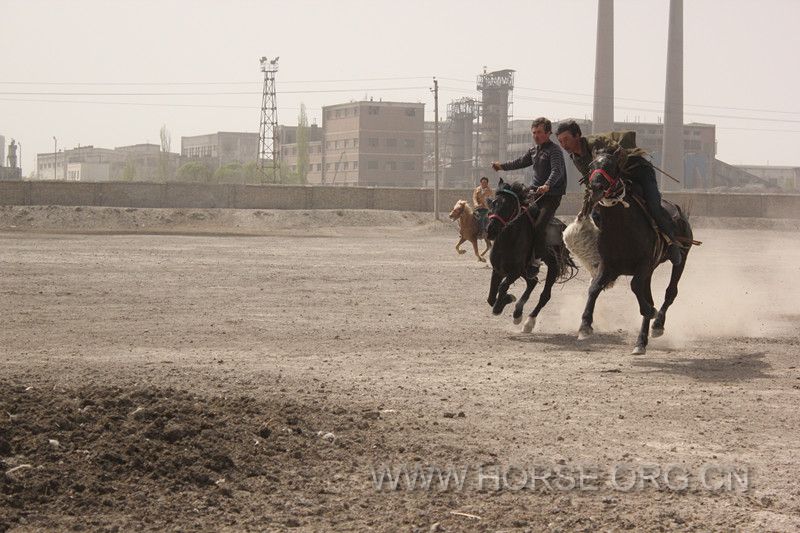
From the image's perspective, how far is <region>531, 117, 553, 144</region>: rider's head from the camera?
1400 cm

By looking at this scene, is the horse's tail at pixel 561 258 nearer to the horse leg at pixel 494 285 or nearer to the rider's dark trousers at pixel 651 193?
the horse leg at pixel 494 285

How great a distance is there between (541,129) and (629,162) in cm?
169

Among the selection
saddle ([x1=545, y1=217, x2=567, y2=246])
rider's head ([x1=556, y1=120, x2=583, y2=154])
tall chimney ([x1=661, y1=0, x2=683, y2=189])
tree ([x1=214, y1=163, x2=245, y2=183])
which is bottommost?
saddle ([x1=545, y1=217, x2=567, y2=246])

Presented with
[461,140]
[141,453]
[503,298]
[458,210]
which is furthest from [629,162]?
[461,140]

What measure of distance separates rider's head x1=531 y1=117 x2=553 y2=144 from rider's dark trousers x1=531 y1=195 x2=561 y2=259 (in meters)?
0.78

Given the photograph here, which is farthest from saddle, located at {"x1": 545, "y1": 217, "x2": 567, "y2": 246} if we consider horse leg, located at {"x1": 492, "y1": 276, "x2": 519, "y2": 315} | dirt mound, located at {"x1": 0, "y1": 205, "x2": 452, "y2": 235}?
dirt mound, located at {"x1": 0, "y1": 205, "x2": 452, "y2": 235}

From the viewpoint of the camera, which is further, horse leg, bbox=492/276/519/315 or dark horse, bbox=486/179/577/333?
horse leg, bbox=492/276/519/315

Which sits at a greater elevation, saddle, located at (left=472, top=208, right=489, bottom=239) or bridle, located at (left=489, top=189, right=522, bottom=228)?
bridle, located at (left=489, top=189, right=522, bottom=228)

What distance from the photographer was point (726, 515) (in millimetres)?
6062

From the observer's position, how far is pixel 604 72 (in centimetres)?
11238

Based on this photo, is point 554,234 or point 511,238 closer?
point 511,238

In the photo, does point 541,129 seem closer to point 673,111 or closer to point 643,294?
point 643,294

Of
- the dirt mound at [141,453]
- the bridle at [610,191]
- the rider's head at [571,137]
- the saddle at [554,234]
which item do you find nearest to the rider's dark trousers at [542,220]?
the saddle at [554,234]

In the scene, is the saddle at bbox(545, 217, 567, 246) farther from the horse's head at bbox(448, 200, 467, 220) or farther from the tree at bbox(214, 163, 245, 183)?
the tree at bbox(214, 163, 245, 183)
